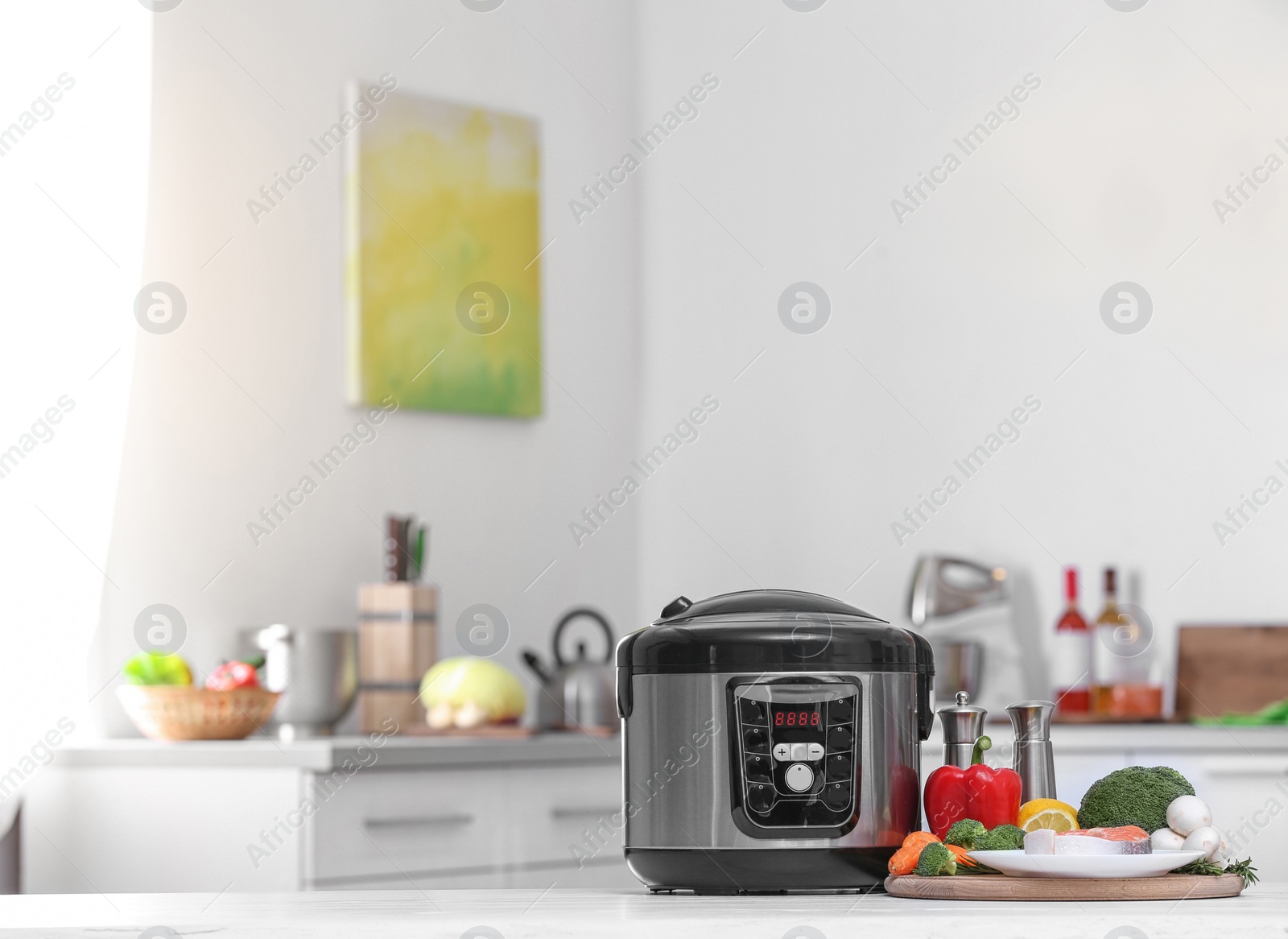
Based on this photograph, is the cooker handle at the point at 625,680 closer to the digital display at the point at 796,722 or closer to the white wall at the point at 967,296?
the digital display at the point at 796,722

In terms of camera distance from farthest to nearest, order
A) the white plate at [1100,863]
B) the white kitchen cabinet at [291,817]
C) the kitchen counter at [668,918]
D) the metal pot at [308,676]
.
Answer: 1. the metal pot at [308,676]
2. the white kitchen cabinet at [291,817]
3. the white plate at [1100,863]
4. the kitchen counter at [668,918]

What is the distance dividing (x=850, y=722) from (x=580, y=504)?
2.65 meters

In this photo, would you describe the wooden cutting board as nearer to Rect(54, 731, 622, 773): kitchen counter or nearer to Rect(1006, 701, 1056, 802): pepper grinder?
Rect(1006, 701, 1056, 802): pepper grinder

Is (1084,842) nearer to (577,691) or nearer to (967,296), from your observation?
(577,691)

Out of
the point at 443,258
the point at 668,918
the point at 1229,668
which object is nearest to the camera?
the point at 668,918

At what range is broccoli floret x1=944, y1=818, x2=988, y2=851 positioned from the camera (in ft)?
3.69

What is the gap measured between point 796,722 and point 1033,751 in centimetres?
22

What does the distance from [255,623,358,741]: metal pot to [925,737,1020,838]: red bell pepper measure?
198 centimetres

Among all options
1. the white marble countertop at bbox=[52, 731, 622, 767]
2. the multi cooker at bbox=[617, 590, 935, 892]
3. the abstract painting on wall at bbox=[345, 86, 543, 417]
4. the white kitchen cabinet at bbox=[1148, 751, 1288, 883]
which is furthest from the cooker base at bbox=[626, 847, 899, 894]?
the abstract painting on wall at bbox=[345, 86, 543, 417]

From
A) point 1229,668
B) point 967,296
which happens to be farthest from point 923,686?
point 967,296

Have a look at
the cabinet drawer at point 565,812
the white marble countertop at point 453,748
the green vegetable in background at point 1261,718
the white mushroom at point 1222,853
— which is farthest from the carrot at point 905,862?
the green vegetable in background at point 1261,718

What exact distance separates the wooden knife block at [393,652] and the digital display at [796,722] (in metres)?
2.04

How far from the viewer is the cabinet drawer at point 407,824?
8.38 feet

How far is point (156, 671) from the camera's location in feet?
9.11
